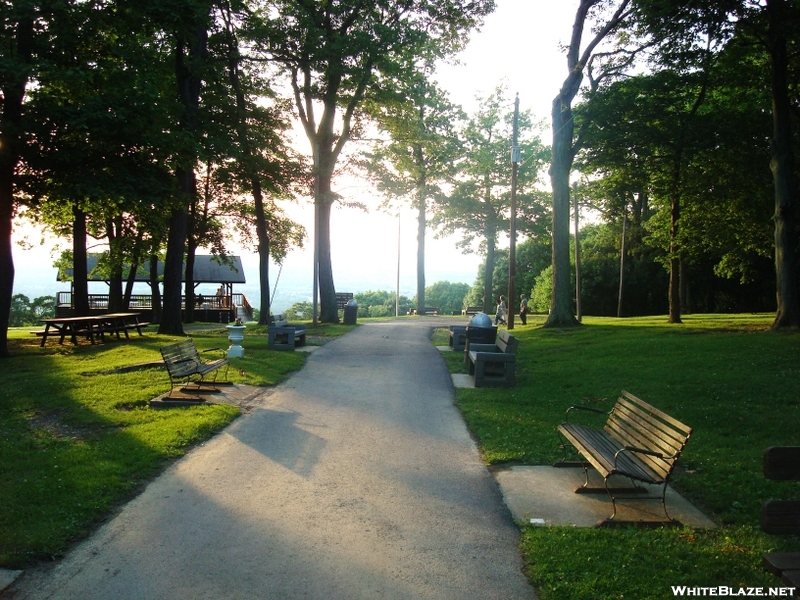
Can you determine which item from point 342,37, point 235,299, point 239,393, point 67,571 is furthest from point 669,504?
point 235,299

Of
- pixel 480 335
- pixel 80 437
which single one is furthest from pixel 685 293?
pixel 80 437

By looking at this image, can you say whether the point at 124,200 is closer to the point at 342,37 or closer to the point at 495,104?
the point at 342,37

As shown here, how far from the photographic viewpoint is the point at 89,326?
19.6 m

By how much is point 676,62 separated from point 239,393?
21.3 m

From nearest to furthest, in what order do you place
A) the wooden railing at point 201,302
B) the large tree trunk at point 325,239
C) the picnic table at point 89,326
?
the picnic table at point 89,326
the large tree trunk at point 325,239
the wooden railing at point 201,302

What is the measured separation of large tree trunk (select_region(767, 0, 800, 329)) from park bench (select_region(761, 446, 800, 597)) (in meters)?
16.0

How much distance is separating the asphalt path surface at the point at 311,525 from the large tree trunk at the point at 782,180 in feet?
44.1

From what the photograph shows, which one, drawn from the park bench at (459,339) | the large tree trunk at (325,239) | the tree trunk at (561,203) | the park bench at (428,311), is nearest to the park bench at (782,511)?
the park bench at (459,339)

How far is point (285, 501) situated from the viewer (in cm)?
591

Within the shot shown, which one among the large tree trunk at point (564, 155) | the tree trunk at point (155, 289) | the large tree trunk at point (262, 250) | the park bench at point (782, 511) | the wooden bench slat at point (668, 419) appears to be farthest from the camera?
the tree trunk at point (155, 289)

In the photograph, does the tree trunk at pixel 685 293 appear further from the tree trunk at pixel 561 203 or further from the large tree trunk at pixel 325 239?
the large tree trunk at pixel 325 239

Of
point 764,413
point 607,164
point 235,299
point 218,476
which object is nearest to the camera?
point 218,476

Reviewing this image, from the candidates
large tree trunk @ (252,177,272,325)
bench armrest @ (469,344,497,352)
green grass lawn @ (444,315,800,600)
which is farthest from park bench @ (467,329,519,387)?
large tree trunk @ (252,177,272,325)

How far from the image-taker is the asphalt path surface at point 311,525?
4.28m
